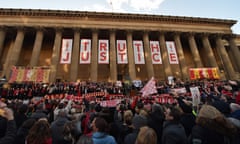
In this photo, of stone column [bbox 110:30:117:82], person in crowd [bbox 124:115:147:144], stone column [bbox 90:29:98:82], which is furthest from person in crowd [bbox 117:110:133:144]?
stone column [bbox 90:29:98:82]

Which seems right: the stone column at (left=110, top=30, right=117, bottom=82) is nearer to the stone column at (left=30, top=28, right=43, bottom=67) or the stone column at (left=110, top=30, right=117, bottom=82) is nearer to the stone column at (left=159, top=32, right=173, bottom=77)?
the stone column at (left=159, top=32, right=173, bottom=77)

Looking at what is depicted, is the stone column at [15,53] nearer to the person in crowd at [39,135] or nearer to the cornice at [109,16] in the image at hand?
the cornice at [109,16]

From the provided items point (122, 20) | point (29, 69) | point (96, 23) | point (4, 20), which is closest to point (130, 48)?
point (122, 20)

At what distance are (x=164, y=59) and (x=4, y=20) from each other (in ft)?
96.1

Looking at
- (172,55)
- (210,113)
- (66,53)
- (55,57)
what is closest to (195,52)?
(172,55)

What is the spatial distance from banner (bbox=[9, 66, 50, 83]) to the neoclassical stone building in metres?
3.18

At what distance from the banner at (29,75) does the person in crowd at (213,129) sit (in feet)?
57.8

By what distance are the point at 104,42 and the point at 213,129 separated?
60.6 feet

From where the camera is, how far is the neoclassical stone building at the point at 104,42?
2011 cm

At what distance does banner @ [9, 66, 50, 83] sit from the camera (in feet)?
51.0

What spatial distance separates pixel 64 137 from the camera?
311cm

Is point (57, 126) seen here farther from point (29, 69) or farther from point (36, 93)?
point (29, 69)

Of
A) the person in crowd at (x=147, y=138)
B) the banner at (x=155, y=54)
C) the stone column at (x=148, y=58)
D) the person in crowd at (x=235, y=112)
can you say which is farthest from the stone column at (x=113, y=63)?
the person in crowd at (x=147, y=138)

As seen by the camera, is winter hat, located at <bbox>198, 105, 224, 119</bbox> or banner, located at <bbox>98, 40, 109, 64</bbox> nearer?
winter hat, located at <bbox>198, 105, 224, 119</bbox>
